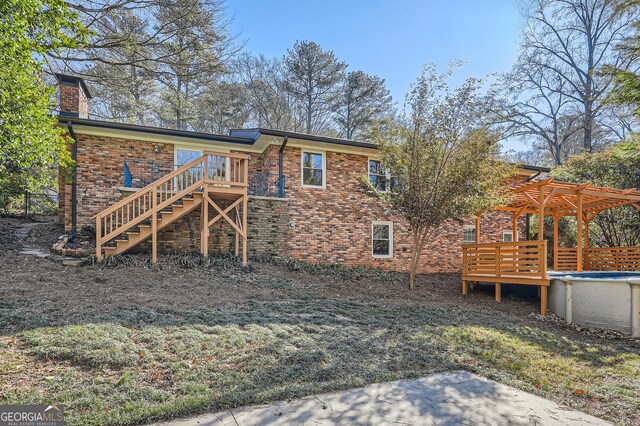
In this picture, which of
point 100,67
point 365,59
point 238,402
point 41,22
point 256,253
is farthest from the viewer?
point 365,59

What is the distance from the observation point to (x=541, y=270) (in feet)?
26.9

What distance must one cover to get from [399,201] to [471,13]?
559 centimetres

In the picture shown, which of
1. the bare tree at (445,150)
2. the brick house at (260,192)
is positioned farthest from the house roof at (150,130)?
the bare tree at (445,150)

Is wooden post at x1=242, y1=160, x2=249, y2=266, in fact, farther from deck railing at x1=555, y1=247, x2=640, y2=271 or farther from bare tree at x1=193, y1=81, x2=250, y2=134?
bare tree at x1=193, y1=81, x2=250, y2=134

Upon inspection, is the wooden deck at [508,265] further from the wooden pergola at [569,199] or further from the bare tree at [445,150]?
the bare tree at [445,150]

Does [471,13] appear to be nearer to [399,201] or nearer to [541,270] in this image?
[399,201]

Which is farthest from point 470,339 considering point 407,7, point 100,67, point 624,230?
point 100,67

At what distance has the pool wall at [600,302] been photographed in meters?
6.47

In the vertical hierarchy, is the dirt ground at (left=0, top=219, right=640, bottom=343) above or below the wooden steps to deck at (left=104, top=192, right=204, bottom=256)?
below

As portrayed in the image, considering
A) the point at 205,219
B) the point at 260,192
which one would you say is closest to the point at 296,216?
the point at 260,192

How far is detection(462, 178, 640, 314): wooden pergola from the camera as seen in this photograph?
8594 mm

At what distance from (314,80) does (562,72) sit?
14689mm

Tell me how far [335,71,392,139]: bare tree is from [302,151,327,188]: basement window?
1066 cm

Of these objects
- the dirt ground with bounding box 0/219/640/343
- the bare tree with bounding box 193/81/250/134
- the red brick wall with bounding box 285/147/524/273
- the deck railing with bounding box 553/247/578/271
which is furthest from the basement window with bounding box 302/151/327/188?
the bare tree with bounding box 193/81/250/134
